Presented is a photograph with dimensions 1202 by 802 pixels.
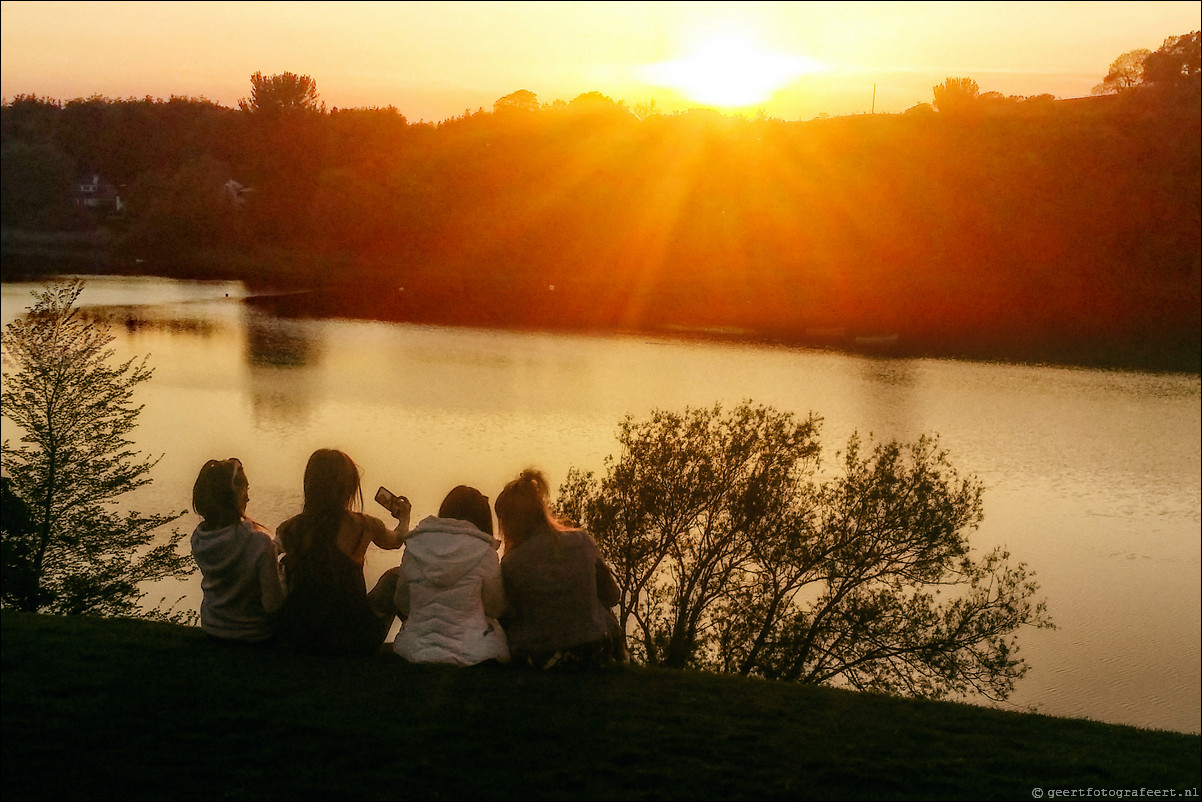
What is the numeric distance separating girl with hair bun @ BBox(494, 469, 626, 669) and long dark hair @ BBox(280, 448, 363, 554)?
76 centimetres

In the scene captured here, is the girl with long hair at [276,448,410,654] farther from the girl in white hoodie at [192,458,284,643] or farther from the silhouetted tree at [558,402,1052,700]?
the silhouetted tree at [558,402,1052,700]

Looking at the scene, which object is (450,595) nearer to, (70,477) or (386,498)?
(386,498)

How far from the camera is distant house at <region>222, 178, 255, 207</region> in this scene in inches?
3076

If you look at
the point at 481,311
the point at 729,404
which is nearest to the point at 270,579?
the point at 729,404

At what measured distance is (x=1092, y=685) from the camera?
23.7 metres

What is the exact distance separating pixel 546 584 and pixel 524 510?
1.34 ft

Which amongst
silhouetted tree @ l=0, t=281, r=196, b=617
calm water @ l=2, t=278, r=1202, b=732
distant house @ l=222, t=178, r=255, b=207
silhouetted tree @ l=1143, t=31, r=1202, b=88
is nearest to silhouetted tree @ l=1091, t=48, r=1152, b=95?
silhouetted tree @ l=1143, t=31, r=1202, b=88

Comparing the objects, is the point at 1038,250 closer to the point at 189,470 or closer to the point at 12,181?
the point at 189,470

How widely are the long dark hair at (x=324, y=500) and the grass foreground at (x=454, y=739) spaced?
0.76 m

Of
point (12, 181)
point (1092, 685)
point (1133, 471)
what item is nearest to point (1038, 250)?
point (1133, 471)

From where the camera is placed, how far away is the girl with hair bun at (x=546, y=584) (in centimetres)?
550

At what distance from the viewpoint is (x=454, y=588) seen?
5.44 metres

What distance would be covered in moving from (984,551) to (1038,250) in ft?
190

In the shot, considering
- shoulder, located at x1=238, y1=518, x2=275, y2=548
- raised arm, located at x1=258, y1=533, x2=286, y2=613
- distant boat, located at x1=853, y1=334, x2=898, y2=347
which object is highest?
shoulder, located at x1=238, y1=518, x2=275, y2=548
